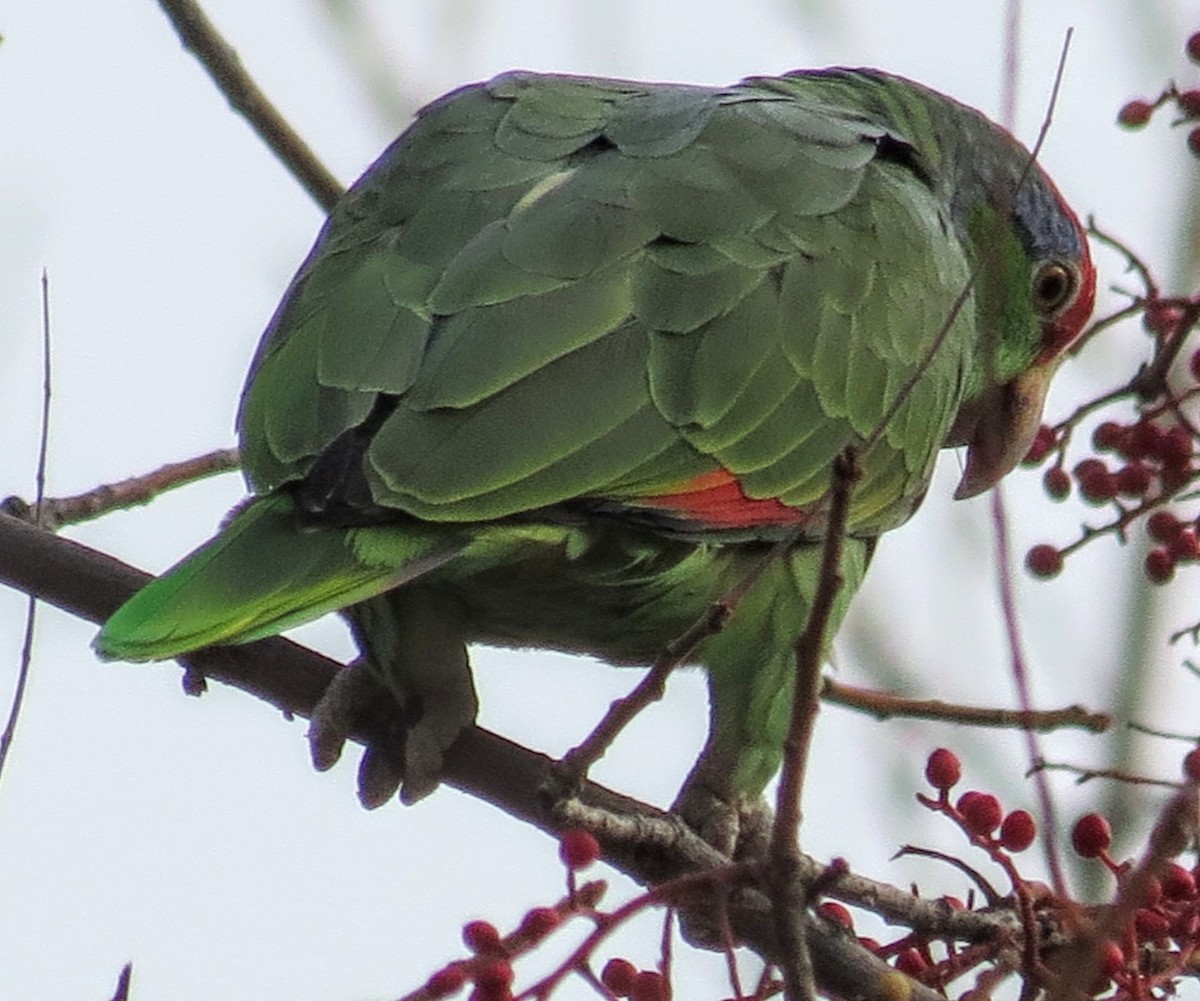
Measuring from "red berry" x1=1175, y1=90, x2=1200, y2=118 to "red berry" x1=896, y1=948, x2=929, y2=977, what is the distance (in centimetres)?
154

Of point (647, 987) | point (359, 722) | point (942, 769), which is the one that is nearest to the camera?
point (647, 987)

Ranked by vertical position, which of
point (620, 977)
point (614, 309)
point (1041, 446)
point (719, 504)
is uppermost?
point (614, 309)

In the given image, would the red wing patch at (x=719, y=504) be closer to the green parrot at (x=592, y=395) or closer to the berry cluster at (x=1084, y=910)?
the green parrot at (x=592, y=395)

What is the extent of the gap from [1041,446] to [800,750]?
→ 79.2 inches

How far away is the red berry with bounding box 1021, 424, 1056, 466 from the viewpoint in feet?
11.3

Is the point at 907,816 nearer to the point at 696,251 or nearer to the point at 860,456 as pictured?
the point at 696,251

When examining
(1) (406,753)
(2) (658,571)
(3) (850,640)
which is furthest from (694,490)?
(3) (850,640)

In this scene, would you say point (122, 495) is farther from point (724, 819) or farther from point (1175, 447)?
Result: point (1175, 447)

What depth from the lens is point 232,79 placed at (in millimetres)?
3445

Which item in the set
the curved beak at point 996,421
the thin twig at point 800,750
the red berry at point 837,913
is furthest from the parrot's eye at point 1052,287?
the thin twig at point 800,750

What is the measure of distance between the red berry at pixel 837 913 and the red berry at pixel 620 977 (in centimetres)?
27

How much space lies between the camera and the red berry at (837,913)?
98.3 inches

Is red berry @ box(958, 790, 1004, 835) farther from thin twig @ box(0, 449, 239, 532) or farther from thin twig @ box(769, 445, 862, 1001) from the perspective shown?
thin twig @ box(0, 449, 239, 532)

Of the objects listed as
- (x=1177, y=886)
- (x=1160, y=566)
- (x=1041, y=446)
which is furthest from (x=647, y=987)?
(x=1041, y=446)
